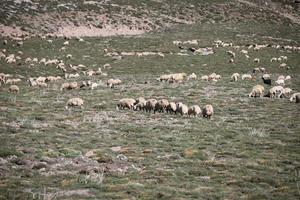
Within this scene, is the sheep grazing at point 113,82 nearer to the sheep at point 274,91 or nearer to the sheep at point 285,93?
the sheep at point 274,91

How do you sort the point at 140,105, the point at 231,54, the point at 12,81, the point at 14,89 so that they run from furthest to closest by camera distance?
the point at 231,54 < the point at 12,81 < the point at 14,89 < the point at 140,105

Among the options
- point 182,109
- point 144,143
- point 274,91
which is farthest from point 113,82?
point 144,143

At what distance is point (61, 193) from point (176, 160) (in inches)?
191

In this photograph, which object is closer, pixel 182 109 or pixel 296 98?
pixel 182 109

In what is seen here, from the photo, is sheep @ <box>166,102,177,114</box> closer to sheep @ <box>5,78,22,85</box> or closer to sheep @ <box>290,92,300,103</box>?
sheep @ <box>290,92,300,103</box>


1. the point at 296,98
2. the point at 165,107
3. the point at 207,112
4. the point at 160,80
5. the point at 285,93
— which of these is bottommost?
the point at 207,112

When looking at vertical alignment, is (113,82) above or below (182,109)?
above

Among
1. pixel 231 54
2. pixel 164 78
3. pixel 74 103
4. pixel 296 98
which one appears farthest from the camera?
pixel 231 54

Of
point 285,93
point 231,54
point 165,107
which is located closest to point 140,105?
point 165,107

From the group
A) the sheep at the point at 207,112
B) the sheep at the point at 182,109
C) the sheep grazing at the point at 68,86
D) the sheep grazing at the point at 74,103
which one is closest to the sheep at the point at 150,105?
the sheep at the point at 182,109

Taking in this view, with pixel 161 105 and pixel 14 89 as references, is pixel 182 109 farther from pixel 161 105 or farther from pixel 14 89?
pixel 14 89

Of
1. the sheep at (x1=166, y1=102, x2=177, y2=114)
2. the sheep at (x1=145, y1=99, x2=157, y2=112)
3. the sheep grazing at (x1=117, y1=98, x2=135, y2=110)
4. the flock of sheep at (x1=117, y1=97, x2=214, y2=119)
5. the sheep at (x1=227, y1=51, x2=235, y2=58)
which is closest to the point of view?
the flock of sheep at (x1=117, y1=97, x2=214, y2=119)

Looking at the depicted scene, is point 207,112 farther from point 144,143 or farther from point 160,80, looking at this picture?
point 160,80

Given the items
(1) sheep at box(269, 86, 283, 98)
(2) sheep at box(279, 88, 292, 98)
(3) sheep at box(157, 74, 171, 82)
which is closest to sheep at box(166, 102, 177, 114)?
(1) sheep at box(269, 86, 283, 98)
